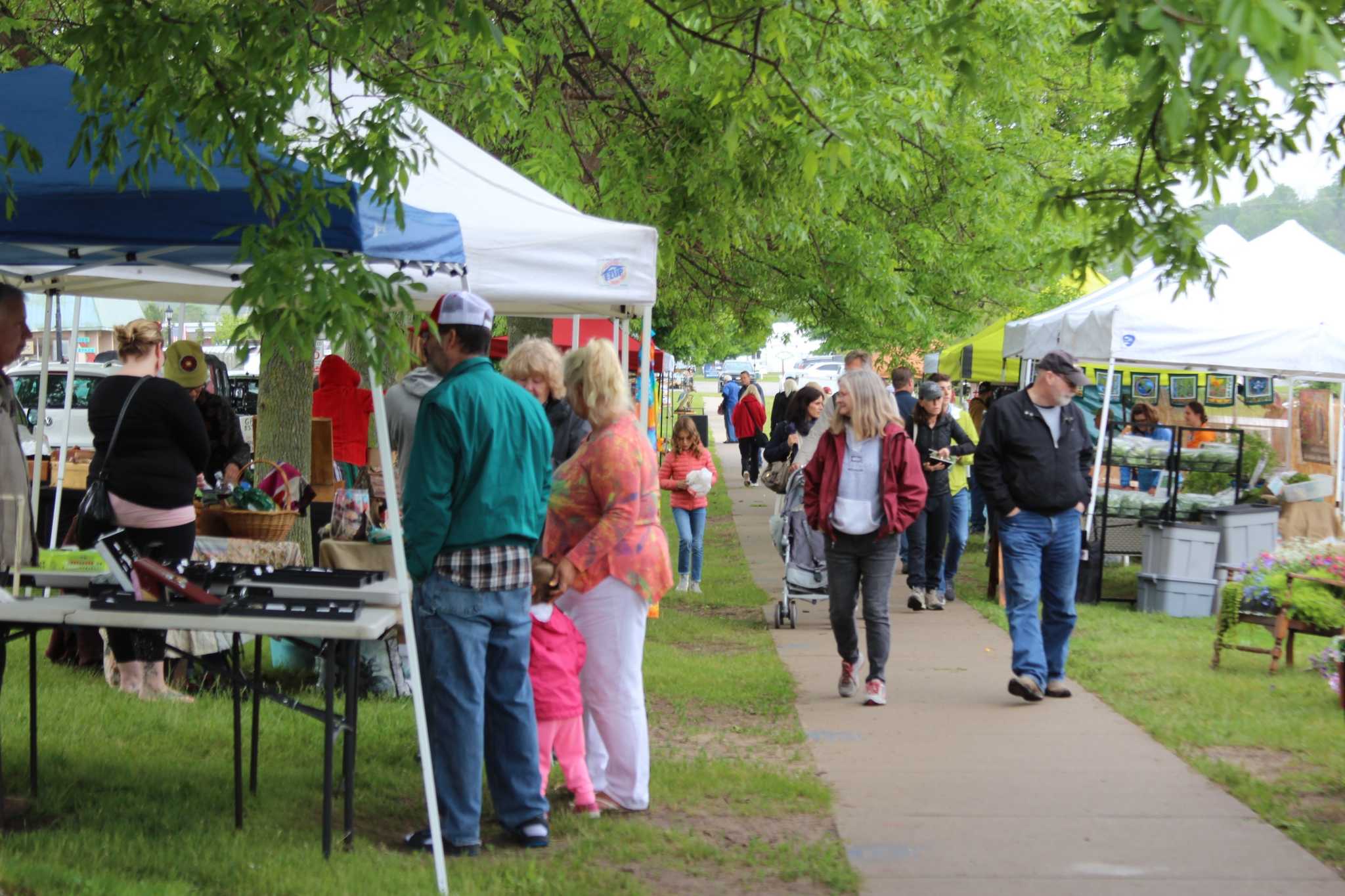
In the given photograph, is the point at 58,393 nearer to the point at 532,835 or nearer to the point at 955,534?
the point at 955,534

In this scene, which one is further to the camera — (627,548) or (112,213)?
(627,548)

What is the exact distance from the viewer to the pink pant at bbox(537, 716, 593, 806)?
595 cm

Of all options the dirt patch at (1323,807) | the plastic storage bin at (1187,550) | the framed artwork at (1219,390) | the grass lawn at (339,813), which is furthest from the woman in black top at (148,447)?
the framed artwork at (1219,390)

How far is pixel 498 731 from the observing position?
550 cm

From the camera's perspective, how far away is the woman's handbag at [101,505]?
7.16 m

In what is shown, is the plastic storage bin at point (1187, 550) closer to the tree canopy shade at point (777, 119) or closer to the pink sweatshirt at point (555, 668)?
the tree canopy shade at point (777, 119)

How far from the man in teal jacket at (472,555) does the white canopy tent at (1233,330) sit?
7.65 metres

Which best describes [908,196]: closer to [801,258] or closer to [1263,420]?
[801,258]

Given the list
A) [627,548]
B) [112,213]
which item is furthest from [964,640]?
[112,213]

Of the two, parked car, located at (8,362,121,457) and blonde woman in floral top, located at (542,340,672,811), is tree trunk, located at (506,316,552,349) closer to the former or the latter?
blonde woman in floral top, located at (542,340,672,811)

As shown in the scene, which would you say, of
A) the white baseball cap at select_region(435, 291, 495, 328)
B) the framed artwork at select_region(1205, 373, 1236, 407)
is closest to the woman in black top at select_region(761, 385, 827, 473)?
the framed artwork at select_region(1205, 373, 1236, 407)

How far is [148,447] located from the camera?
720 cm

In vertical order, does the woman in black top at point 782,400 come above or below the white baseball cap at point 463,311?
below

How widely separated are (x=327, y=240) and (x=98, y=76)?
1.26 meters
